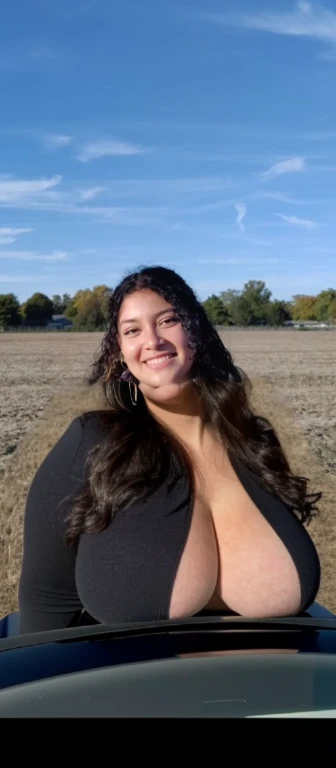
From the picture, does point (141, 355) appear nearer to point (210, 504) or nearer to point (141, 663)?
point (210, 504)

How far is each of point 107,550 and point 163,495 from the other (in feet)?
0.48

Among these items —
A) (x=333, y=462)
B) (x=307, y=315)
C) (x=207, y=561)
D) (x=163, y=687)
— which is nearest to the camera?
(x=163, y=687)

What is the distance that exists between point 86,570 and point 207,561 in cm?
22

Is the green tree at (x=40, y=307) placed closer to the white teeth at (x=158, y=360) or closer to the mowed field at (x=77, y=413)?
the mowed field at (x=77, y=413)

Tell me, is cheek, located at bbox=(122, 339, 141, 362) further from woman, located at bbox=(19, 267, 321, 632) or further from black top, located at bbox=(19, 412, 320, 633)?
black top, located at bbox=(19, 412, 320, 633)

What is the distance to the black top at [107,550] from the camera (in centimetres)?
157

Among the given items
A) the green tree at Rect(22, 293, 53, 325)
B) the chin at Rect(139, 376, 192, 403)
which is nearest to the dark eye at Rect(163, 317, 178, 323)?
the chin at Rect(139, 376, 192, 403)

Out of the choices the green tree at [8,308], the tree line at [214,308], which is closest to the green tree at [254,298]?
the tree line at [214,308]

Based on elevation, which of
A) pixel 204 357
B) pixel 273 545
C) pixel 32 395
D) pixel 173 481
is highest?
pixel 204 357

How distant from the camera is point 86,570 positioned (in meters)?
1.62

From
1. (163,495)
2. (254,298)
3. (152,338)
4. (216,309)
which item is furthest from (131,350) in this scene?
(254,298)

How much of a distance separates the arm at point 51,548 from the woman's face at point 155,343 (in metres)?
0.19
